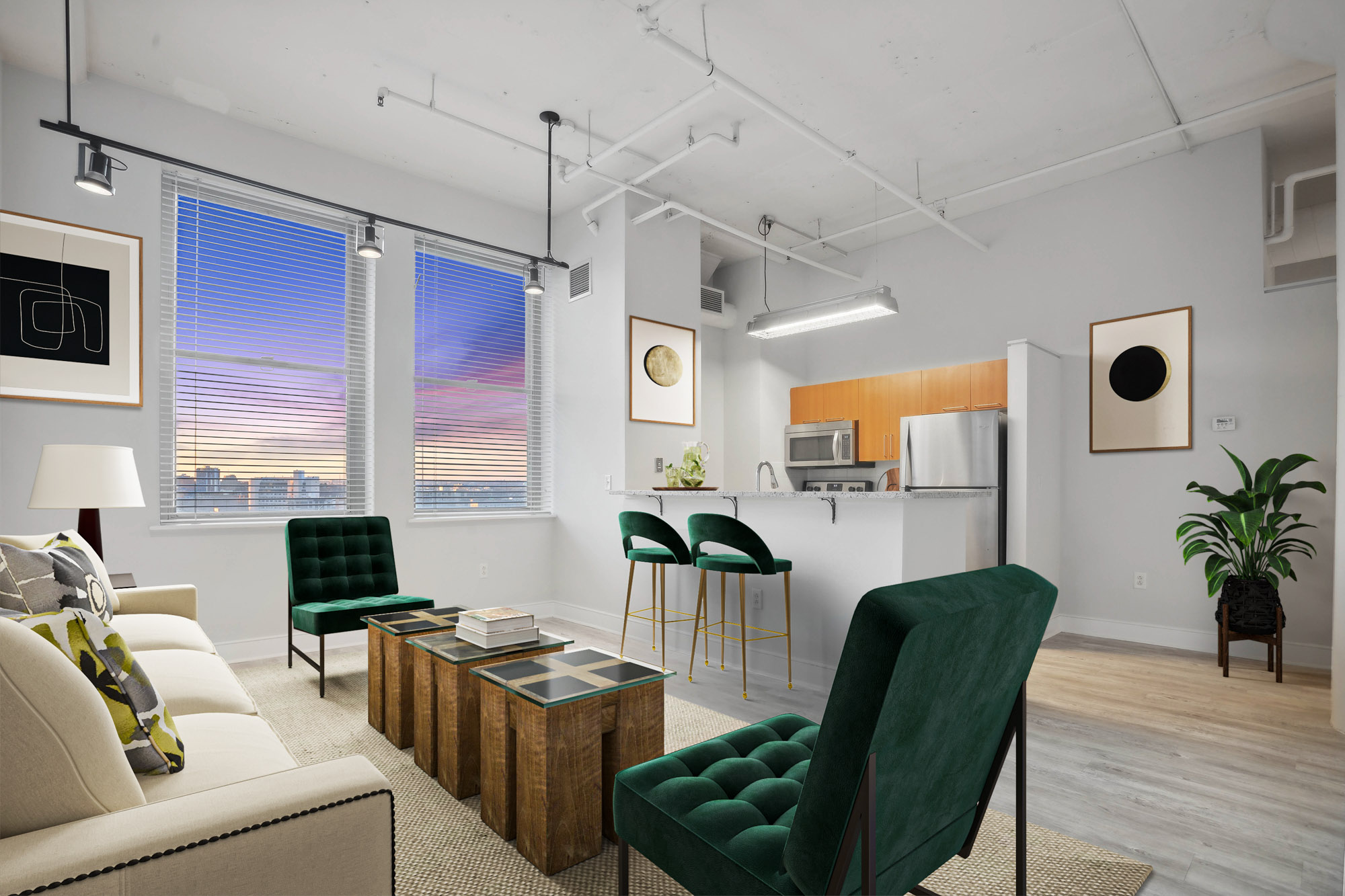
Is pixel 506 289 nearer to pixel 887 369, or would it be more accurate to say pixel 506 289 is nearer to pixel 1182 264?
pixel 887 369

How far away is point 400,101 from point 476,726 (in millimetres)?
3449

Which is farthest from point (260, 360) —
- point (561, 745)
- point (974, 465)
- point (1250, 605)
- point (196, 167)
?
point (1250, 605)

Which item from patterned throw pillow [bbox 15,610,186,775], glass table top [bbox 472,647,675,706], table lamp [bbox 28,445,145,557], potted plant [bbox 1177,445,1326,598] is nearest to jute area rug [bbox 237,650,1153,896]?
glass table top [bbox 472,647,675,706]

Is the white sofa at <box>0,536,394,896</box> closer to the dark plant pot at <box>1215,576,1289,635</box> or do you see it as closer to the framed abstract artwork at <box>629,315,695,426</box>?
the framed abstract artwork at <box>629,315,695,426</box>

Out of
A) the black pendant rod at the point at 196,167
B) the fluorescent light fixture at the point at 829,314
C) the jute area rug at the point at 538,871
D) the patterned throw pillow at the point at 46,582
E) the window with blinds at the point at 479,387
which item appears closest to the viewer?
the jute area rug at the point at 538,871

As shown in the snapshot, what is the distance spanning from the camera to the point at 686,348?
5.39 metres

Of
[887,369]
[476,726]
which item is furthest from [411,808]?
[887,369]

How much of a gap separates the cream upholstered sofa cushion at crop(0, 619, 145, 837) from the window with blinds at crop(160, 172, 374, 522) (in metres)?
3.42

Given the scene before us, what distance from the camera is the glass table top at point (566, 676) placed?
1.83 metres

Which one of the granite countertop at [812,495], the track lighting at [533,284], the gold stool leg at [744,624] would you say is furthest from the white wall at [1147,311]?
the track lighting at [533,284]

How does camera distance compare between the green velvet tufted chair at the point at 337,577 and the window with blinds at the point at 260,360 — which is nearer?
the green velvet tufted chair at the point at 337,577

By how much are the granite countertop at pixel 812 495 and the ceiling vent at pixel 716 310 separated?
254cm

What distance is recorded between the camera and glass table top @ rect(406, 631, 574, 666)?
227 cm

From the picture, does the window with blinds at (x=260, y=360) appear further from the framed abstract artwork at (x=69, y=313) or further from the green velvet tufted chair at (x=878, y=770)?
the green velvet tufted chair at (x=878, y=770)
